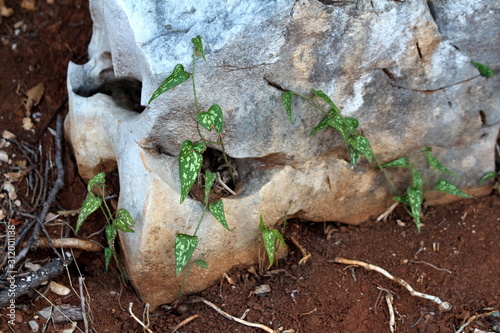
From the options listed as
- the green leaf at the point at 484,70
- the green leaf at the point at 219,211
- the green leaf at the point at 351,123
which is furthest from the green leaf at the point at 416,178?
the green leaf at the point at 219,211

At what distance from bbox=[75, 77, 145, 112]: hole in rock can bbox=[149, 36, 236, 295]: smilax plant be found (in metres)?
0.70

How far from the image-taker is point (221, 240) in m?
3.30

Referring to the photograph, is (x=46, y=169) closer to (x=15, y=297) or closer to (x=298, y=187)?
(x=15, y=297)

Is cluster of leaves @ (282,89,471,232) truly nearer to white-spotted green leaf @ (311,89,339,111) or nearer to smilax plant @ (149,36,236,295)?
white-spotted green leaf @ (311,89,339,111)

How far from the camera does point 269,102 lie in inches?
123

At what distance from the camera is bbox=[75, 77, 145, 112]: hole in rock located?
364 cm

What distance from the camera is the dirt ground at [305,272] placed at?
10.5ft

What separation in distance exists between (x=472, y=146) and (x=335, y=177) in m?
0.95

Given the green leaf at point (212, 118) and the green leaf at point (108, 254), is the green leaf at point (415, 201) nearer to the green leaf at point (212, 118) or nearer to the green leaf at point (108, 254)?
the green leaf at point (212, 118)

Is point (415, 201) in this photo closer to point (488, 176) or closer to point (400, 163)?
point (400, 163)

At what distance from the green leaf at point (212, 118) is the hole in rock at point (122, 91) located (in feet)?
2.96

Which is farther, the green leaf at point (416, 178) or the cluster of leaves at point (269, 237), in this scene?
the green leaf at point (416, 178)

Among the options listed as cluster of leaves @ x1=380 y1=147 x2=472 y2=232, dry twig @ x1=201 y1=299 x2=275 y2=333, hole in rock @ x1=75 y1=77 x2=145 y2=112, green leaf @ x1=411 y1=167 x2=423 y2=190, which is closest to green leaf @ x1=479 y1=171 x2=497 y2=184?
cluster of leaves @ x1=380 y1=147 x2=472 y2=232

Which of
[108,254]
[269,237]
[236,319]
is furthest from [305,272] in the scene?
[108,254]
